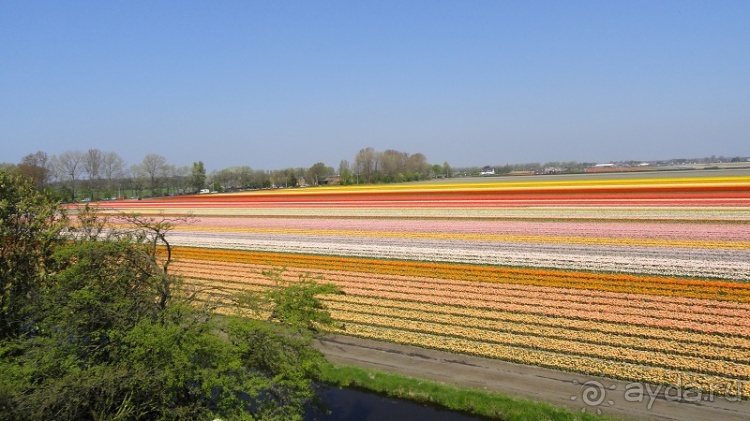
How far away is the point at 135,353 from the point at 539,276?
19.0 m

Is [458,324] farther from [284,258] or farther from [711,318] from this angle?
[284,258]

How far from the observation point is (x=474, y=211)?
157ft

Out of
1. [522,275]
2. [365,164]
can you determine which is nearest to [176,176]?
[365,164]

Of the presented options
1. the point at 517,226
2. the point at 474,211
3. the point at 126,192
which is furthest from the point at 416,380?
the point at 126,192

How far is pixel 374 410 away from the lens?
48.2ft

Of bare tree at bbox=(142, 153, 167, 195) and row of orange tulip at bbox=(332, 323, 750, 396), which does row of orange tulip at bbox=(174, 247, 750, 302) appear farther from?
bare tree at bbox=(142, 153, 167, 195)

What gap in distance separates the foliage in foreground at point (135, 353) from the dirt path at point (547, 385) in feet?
10.4

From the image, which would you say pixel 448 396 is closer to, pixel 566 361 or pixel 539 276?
pixel 566 361

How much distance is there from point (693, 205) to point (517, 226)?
677 inches

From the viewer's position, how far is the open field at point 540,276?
16219 millimetres

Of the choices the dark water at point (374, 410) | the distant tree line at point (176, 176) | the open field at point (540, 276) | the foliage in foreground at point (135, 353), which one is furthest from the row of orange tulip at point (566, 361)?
the distant tree line at point (176, 176)

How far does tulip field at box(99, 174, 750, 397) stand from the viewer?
16.3 metres

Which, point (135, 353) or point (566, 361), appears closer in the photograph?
point (135, 353)

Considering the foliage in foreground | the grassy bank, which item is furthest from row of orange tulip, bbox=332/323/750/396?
the foliage in foreground
